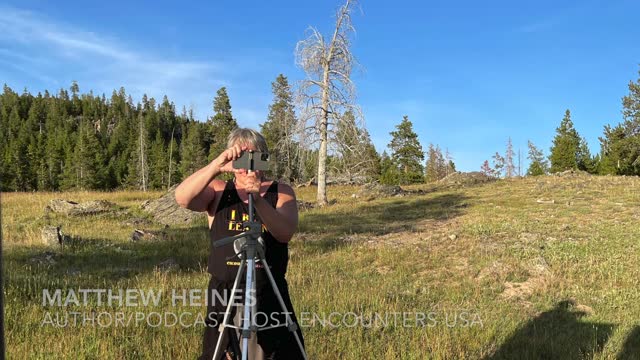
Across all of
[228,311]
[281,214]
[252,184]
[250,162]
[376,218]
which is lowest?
[376,218]

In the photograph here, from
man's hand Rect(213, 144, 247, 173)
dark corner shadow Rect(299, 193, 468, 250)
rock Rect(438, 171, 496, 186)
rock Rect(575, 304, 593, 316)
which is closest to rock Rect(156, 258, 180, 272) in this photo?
dark corner shadow Rect(299, 193, 468, 250)

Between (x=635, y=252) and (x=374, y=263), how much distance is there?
6200mm

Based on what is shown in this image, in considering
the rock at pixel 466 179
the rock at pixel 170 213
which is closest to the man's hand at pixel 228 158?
the rock at pixel 170 213

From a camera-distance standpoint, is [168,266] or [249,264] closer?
[249,264]

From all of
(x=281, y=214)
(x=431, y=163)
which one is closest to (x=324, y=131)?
(x=281, y=214)

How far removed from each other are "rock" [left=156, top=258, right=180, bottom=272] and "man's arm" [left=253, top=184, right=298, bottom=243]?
250 inches

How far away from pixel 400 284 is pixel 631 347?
373 centimetres

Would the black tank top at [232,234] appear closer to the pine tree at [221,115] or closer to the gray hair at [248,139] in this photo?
the gray hair at [248,139]

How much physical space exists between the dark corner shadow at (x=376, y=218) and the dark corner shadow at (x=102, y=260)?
11.1ft

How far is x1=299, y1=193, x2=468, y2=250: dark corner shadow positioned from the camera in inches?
542

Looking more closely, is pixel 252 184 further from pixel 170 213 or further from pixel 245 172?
pixel 170 213

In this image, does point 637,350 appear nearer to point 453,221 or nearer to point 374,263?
point 374,263

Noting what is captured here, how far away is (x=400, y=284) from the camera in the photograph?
8.30 metres

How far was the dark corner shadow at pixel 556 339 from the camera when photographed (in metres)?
5.10
